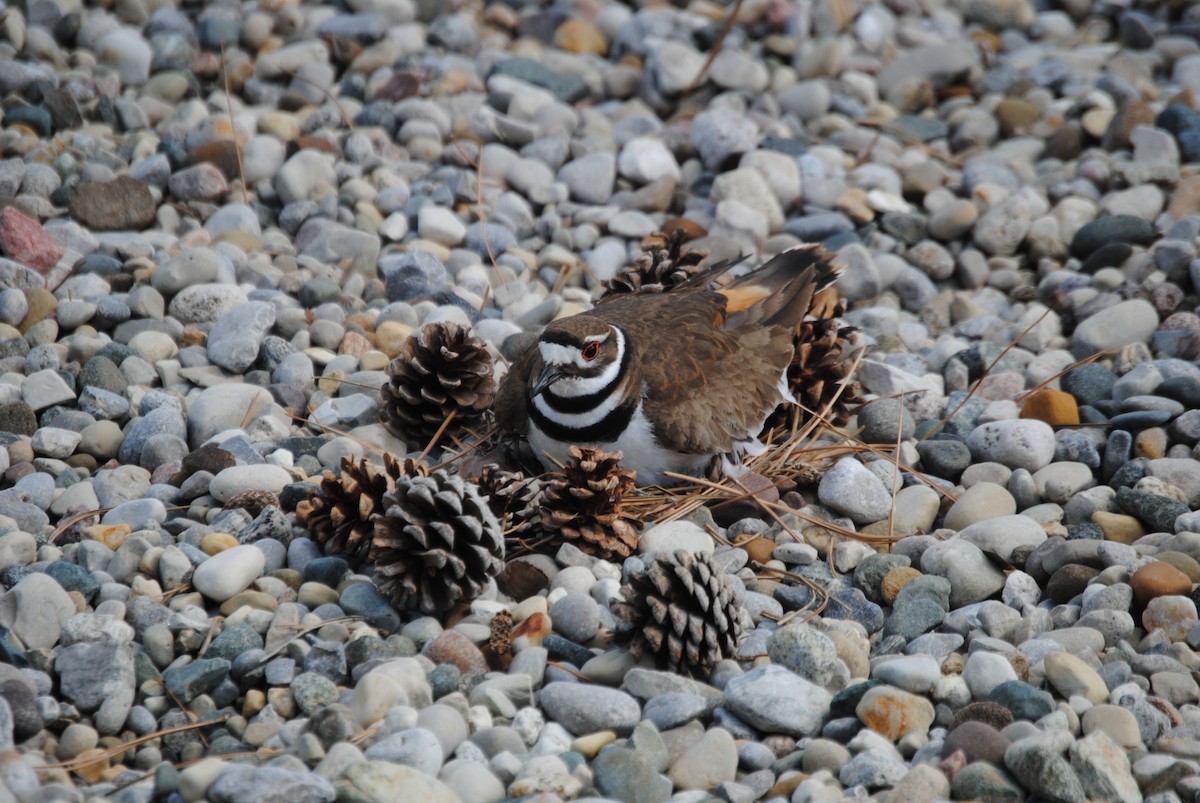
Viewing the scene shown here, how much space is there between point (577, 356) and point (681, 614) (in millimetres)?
1213

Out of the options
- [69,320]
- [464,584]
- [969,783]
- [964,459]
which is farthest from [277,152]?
[969,783]

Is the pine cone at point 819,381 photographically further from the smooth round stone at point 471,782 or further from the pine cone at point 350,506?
the smooth round stone at point 471,782

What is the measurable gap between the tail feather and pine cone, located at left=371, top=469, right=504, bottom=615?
1.82 m

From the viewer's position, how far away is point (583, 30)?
26.8 feet

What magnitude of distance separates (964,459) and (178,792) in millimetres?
3409

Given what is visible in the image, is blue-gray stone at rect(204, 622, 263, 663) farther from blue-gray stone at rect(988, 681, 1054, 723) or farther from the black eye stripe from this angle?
blue-gray stone at rect(988, 681, 1054, 723)

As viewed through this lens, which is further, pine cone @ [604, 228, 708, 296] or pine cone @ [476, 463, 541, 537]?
pine cone @ [604, 228, 708, 296]

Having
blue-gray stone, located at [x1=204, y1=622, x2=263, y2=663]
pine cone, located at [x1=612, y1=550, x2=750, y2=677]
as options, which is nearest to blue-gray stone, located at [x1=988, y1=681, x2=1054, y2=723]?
pine cone, located at [x1=612, y1=550, x2=750, y2=677]

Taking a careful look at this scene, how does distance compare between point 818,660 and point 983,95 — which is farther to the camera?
point 983,95

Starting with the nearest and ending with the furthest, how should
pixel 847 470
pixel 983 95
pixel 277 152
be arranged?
1. pixel 847 470
2. pixel 277 152
3. pixel 983 95

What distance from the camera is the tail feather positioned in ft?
16.7

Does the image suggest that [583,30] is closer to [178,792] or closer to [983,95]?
[983,95]

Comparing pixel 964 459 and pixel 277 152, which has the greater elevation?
pixel 277 152

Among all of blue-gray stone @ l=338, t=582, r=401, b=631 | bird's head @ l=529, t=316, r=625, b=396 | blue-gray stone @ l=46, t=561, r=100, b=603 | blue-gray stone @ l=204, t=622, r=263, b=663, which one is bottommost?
blue-gray stone @ l=338, t=582, r=401, b=631
